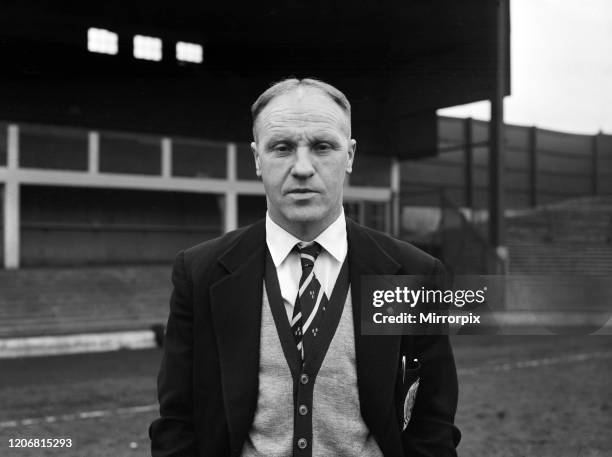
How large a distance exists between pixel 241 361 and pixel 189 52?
16.8 feet

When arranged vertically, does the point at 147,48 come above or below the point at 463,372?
above

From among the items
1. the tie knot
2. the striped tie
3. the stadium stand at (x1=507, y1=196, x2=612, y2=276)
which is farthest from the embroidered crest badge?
the stadium stand at (x1=507, y1=196, x2=612, y2=276)

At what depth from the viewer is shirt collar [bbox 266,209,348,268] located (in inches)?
68.5

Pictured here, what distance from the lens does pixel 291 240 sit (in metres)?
1.74

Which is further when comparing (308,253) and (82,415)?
(82,415)

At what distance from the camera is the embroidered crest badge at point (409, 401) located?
1.77 m

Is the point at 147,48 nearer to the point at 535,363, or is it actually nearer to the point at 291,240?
the point at 291,240

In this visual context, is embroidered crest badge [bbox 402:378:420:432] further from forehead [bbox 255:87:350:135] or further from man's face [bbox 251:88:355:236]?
forehead [bbox 255:87:350:135]

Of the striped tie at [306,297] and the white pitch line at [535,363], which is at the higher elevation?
the striped tie at [306,297]

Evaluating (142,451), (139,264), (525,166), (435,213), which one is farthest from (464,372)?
(525,166)

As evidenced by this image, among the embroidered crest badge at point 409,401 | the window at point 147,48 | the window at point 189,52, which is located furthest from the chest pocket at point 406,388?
the window at point 189,52

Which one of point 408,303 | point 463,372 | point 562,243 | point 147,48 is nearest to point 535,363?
point 463,372

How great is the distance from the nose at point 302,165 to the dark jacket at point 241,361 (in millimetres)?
257

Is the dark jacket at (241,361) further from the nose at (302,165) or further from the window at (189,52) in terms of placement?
the window at (189,52)
